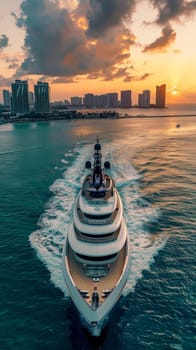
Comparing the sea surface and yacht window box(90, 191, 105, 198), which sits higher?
yacht window box(90, 191, 105, 198)

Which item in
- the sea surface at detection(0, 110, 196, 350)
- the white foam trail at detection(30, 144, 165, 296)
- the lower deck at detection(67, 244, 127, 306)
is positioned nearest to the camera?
the sea surface at detection(0, 110, 196, 350)

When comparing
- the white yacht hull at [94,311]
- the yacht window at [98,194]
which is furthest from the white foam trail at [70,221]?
the yacht window at [98,194]

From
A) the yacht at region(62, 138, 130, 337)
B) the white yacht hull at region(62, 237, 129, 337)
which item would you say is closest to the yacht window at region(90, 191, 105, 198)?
the yacht at region(62, 138, 130, 337)

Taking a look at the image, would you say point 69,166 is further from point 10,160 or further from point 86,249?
point 86,249

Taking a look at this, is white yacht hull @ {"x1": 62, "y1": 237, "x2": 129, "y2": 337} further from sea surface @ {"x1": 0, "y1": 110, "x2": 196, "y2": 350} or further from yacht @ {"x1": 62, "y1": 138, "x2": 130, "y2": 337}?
sea surface @ {"x1": 0, "y1": 110, "x2": 196, "y2": 350}

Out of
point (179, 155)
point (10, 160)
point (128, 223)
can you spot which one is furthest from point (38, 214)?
point (179, 155)
